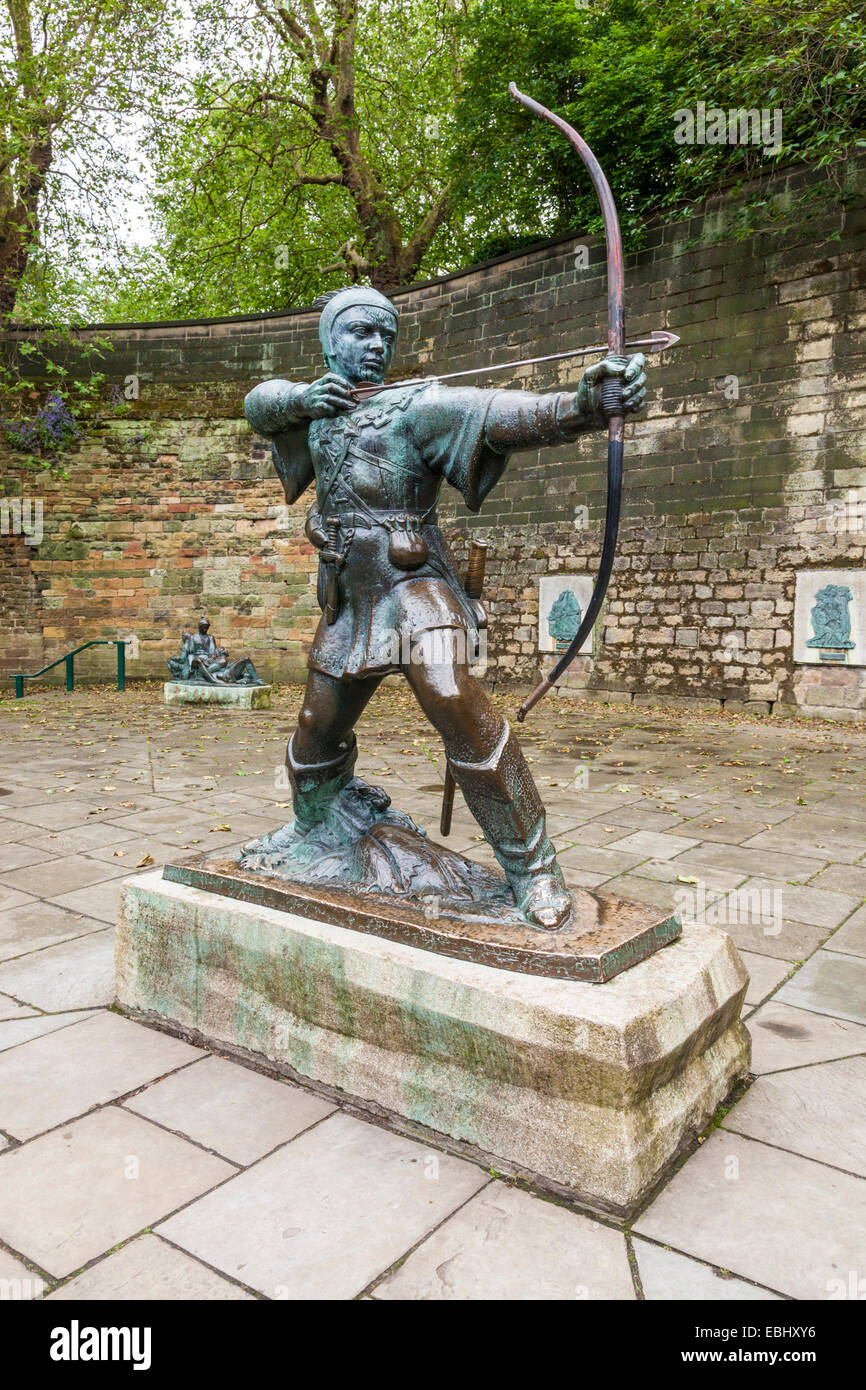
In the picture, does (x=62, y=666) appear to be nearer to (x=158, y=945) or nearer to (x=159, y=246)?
(x=159, y=246)

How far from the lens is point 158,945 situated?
279cm

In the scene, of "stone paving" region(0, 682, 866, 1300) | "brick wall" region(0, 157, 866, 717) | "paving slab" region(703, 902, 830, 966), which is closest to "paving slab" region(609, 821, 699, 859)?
"stone paving" region(0, 682, 866, 1300)

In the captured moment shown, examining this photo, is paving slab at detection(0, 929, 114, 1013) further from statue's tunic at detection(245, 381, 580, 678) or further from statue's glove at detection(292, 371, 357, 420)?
statue's glove at detection(292, 371, 357, 420)

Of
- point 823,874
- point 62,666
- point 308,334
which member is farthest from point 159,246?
point 823,874

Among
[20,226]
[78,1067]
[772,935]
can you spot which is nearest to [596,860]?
[772,935]

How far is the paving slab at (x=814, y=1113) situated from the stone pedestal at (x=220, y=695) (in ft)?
28.8

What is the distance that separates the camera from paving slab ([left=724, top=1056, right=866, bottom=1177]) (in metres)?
2.12

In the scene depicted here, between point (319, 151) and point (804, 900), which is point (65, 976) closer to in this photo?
point (804, 900)

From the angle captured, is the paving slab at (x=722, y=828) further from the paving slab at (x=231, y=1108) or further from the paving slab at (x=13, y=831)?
the paving slab at (x=13, y=831)

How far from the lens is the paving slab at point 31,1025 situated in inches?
104

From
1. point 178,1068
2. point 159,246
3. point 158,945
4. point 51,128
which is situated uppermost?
point 159,246

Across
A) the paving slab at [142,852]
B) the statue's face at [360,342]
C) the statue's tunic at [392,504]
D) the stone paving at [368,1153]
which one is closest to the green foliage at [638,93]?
the statue's face at [360,342]

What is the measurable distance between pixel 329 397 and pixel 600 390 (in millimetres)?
859

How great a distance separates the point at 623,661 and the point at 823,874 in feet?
22.1
